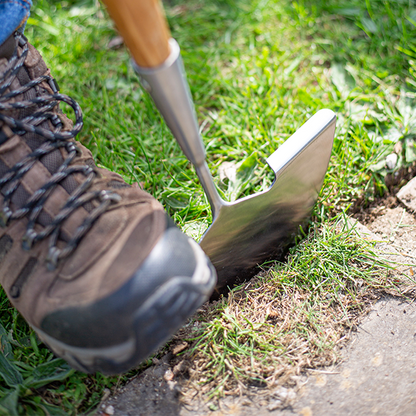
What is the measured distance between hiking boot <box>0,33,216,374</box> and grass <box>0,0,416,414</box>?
329 millimetres

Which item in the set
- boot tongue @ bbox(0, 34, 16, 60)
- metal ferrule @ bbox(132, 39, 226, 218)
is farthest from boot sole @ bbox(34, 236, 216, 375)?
boot tongue @ bbox(0, 34, 16, 60)

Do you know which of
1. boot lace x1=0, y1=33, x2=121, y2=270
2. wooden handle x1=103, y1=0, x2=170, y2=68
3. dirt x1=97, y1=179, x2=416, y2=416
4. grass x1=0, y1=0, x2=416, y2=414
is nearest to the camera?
wooden handle x1=103, y1=0, x2=170, y2=68

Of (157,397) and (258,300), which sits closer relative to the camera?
(157,397)

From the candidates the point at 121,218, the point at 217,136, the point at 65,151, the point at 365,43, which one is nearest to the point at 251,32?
the point at 365,43

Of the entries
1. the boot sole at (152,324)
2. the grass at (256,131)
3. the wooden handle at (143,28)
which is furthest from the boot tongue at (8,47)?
the boot sole at (152,324)

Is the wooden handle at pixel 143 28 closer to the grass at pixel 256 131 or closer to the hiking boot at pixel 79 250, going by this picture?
the hiking boot at pixel 79 250

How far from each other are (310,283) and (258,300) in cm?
19

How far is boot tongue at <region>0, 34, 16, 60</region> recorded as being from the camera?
3.61ft

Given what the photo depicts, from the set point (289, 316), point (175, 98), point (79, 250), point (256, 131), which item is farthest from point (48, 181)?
point (256, 131)

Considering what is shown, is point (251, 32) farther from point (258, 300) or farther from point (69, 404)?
point (69, 404)

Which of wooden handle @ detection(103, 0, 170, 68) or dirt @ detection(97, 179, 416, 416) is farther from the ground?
wooden handle @ detection(103, 0, 170, 68)

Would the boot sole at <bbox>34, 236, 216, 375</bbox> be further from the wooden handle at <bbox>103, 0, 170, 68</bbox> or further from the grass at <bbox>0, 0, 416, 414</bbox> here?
the wooden handle at <bbox>103, 0, 170, 68</bbox>

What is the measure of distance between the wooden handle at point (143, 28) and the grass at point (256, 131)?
743 mm

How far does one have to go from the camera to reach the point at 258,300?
1.34m
